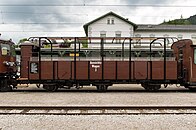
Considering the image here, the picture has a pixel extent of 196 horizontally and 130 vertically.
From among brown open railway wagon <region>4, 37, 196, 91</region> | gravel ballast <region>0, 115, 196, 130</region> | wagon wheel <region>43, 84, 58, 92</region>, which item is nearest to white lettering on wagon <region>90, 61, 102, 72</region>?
brown open railway wagon <region>4, 37, 196, 91</region>

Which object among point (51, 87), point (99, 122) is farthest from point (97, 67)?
point (99, 122)

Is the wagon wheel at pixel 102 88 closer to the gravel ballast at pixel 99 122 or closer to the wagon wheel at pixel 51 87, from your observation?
the wagon wheel at pixel 51 87

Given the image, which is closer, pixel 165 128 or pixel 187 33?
pixel 165 128

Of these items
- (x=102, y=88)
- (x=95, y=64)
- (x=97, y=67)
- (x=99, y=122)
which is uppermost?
(x=95, y=64)

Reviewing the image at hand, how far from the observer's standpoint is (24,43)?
1777 cm

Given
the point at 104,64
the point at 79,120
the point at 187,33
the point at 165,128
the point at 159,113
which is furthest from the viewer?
the point at 187,33

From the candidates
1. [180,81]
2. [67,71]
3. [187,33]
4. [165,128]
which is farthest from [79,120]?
[187,33]

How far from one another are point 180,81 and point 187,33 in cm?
5012

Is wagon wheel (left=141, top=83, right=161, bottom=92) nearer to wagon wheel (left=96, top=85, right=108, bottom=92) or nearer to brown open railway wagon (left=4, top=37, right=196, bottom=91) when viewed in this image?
brown open railway wagon (left=4, top=37, right=196, bottom=91)

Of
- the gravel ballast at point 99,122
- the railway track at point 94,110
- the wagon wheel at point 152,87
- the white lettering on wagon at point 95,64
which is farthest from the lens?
the wagon wheel at point 152,87

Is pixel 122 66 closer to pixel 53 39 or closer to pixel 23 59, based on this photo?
pixel 53 39

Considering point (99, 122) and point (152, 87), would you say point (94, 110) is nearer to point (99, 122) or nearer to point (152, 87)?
point (99, 122)

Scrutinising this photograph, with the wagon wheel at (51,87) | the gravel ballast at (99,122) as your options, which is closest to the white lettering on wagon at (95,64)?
the wagon wheel at (51,87)

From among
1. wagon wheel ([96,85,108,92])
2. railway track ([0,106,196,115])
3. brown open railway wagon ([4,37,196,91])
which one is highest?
brown open railway wagon ([4,37,196,91])
